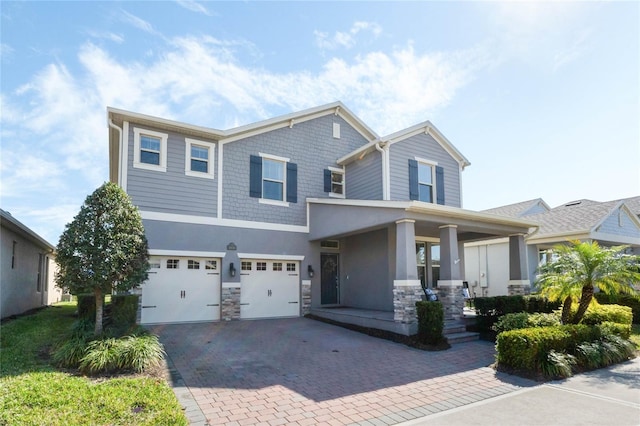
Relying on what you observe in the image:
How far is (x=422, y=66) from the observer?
1109 centimetres

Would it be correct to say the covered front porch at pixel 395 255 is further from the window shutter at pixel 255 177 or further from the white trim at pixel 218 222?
the window shutter at pixel 255 177

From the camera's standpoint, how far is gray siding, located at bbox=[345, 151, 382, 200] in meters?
14.1

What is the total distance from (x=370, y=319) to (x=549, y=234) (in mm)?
10460

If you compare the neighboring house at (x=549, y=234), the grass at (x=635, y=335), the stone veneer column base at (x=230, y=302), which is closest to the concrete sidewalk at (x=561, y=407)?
the grass at (x=635, y=335)

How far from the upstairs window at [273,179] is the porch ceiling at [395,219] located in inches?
34.9

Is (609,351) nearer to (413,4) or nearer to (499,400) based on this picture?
(499,400)

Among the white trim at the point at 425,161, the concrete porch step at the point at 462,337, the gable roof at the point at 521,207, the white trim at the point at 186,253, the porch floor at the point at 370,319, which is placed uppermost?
the white trim at the point at 425,161

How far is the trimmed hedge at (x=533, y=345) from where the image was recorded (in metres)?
7.33

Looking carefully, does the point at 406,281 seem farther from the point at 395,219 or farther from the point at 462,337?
the point at 462,337

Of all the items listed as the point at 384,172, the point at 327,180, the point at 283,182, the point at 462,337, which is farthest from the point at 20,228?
the point at 462,337

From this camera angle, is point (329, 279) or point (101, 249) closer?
point (101, 249)

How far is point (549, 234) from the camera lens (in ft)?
56.2

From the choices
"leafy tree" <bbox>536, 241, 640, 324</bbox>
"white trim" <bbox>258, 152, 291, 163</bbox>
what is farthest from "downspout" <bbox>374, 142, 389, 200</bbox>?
"leafy tree" <bbox>536, 241, 640, 324</bbox>

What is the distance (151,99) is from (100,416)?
384 inches
